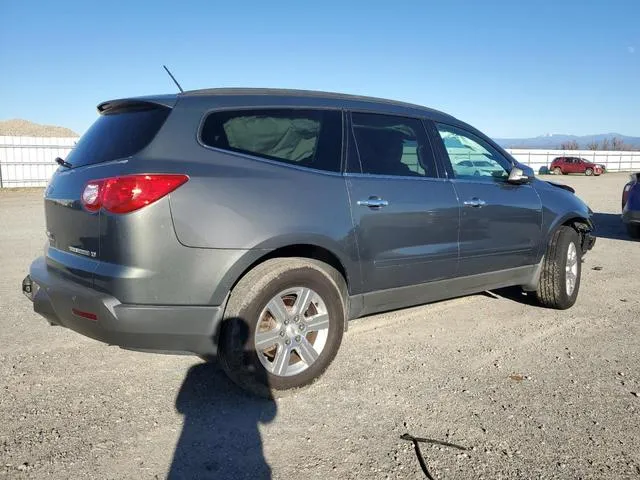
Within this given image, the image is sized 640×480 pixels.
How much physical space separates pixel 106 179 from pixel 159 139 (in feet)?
1.19

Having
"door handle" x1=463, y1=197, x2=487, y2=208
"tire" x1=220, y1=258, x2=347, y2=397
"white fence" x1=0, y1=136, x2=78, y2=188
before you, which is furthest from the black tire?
"white fence" x1=0, y1=136, x2=78, y2=188

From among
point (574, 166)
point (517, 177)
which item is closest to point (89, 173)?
point (517, 177)

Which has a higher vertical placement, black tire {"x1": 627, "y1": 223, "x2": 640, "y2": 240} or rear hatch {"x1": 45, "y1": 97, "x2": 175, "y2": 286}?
rear hatch {"x1": 45, "y1": 97, "x2": 175, "y2": 286}

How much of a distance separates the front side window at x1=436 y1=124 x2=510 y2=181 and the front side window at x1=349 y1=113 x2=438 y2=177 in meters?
0.27

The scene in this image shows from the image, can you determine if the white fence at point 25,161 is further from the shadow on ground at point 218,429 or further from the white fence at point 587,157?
the white fence at point 587,157

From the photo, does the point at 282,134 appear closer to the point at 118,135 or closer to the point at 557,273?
the point at 118,135

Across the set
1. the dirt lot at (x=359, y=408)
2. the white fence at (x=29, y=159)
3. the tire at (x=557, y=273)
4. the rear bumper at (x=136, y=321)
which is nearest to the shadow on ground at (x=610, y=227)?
Answer: the tire at (x=557, y=273)

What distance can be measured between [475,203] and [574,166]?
137 feet

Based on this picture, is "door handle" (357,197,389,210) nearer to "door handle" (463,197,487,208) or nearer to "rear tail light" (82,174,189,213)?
"door handle" (463,197,487,208)

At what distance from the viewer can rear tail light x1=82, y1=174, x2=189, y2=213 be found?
2.85 m

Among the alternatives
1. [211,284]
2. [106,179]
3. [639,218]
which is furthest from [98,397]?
[639,218]

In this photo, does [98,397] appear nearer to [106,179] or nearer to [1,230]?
[106,179]

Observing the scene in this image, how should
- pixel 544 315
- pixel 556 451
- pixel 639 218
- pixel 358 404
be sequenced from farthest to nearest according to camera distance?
pixel 639 218
pixel 544 315
pixel 358 404
pixel 556 451

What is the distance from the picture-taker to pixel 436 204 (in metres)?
4.07
